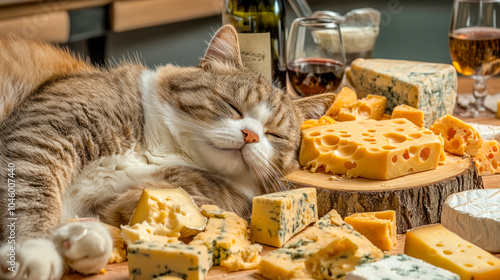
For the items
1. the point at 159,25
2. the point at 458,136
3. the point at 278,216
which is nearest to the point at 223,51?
the point at 278,216

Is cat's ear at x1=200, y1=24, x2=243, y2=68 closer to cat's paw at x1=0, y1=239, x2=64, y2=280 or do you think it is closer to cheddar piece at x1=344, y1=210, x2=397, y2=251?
cheddar piece at x1=344, y1=210, x2=397, y2=251

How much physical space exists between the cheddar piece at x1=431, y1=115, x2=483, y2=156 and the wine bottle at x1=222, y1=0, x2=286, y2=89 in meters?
0.64

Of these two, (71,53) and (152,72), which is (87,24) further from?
(152,72)

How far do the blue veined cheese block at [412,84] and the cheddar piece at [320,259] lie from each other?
2.92ft

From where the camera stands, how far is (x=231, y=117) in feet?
4.96

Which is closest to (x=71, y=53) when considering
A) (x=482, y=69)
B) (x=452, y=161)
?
(x=452, y=161)

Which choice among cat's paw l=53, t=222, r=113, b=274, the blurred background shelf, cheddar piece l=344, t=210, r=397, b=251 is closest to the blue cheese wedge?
cheddar piece l=344, t=210, r=397, b=251

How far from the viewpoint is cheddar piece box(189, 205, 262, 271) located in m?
1.18

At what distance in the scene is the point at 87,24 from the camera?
3.38 m

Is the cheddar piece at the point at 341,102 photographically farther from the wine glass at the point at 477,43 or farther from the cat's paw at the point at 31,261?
the cat's paw at the point at 31,261

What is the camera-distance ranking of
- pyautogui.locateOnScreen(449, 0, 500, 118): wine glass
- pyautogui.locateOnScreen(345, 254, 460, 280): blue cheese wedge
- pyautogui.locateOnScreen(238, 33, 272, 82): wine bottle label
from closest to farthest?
1. pyautogui.locateOnScreen(345, 254, 460, 280): blue cheese wedge
2. pyautogui.locateOnScreen(238, 33, 272, 82): wine bottle label
3. pyautogui.locateOnScreen(449, 0, 500, 118): wine glass

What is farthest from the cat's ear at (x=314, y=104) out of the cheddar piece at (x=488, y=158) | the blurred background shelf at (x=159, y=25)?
the blurred background shelf at (x=159, y=25)

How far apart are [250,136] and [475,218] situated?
1.85 ft

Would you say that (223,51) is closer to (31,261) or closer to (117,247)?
(117,247)
